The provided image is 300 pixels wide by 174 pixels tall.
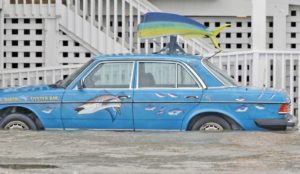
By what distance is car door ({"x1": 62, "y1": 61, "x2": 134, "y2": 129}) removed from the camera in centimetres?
1050

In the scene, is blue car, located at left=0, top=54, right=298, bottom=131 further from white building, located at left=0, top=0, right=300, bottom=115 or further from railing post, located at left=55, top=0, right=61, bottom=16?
railing post, located at left=55, top=0, right=61, bottom=16

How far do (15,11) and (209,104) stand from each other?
6.91 metres

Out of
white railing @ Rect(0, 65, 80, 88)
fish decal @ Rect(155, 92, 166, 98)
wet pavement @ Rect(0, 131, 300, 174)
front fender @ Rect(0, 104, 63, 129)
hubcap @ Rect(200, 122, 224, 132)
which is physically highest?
white railing @ Rect(0, 65, 80, 88)

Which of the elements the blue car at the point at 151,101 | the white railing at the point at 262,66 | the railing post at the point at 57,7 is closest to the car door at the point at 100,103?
the blue car at the point at 151,101

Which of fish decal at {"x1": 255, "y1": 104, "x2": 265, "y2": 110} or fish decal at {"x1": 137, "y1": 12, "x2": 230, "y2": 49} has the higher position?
fish decal at {"x1": 137, "y1": 12, "x2": 230, "y2": 49}

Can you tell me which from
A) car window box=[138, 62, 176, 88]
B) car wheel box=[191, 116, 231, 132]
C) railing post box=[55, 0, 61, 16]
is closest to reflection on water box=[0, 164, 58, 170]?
car window box=[138, 62, 176, 88]

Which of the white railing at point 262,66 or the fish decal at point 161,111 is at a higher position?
the white railing at point 262,66

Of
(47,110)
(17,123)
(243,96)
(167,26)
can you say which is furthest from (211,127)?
(17,123)

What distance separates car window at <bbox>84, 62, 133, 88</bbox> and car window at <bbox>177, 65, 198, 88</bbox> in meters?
0.70

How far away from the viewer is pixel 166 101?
34.4 feet

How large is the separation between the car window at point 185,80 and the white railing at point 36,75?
4438mm

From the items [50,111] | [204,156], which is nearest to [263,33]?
[50,111]

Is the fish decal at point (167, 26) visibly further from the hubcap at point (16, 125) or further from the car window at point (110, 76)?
the hubcap at point (16, 125)

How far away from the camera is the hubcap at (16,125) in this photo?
35.3 ft
